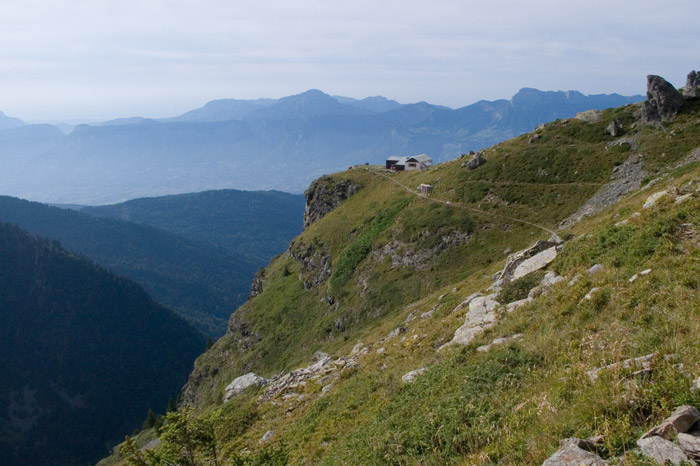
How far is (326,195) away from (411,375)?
83.1 m

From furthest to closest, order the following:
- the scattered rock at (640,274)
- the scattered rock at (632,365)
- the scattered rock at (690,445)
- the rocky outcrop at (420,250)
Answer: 1. the rocky outcrop at (420,250)
2. the scattered rock at (640,274)
3. the scattered rock at (632,365)
4. the scattered rock at (690,445)

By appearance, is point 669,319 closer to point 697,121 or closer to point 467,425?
point 467,425

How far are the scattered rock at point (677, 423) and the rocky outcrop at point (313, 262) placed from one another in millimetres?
64841

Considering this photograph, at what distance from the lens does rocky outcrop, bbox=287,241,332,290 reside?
237 ft

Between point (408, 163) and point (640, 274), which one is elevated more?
point (408, 163)

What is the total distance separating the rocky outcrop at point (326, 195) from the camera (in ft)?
305

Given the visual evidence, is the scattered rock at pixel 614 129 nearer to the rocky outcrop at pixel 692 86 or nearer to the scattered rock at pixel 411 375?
the rocky outcrop at pixel 692 86

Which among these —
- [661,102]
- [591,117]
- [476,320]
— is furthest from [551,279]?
[591,117]

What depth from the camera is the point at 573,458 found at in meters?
6.29

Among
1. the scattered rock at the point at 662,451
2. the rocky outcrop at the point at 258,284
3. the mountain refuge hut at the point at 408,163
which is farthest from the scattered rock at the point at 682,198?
the rocky outcrop at the point at 258,284

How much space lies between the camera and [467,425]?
9438 mm

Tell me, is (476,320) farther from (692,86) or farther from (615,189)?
(692,86)

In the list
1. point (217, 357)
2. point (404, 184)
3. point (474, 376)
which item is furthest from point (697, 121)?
point (217, 357)

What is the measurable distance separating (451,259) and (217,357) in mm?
56044
